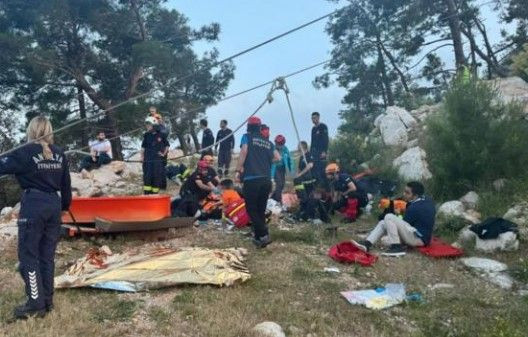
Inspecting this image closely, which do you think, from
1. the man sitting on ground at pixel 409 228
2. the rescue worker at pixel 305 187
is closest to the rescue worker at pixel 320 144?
the rescue worker at pixel 305 187

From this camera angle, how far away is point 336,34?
77.9 feet

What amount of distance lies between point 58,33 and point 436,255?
1721cm

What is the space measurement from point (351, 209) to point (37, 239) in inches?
263

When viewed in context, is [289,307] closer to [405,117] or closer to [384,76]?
[405,117]

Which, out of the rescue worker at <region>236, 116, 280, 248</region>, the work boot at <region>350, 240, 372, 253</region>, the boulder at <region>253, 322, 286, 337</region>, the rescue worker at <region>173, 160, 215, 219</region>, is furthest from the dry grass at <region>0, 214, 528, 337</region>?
the rescue worker at <region>173, 160, 215, 219</region>

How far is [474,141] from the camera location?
1049 cm

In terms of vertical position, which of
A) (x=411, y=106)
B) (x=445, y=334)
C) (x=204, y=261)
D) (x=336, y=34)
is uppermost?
(x=336, y=34)

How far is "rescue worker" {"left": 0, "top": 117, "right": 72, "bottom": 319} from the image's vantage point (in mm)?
4648

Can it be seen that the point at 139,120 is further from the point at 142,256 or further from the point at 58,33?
the point at 142,256

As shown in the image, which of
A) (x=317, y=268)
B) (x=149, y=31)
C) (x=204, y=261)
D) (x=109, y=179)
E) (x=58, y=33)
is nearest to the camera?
(x=204, y=261)

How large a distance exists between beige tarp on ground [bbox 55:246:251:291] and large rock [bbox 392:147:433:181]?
693 cm

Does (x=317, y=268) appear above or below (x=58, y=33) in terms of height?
below

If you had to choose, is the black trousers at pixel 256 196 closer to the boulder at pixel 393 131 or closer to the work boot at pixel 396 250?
the work boot at pixel 396 250

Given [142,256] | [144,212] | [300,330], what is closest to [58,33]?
[144,212]
